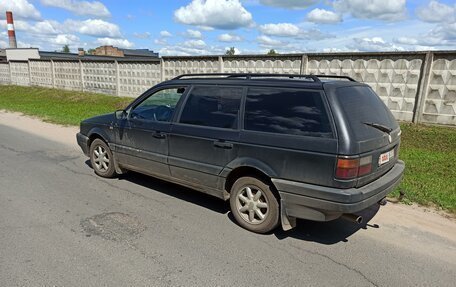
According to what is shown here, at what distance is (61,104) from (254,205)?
15.4 m

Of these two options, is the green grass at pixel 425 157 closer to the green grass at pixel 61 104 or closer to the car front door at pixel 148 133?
the green grass at pixel 61 104

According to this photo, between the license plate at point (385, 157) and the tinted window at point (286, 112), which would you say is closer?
the tinted window at point (286, 112)

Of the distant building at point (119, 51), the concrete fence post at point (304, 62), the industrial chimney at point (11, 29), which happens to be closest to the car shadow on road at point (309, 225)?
the concrete fence post at point (304, 62)

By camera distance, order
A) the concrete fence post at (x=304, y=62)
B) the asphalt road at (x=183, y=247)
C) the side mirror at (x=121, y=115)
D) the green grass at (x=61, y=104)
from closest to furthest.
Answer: the asphalt road at (x=183, y=247), the side mirror at (x=121, y=115), the concrete fence post at (x=304, y=62), the green grass at (x=61, y=104)

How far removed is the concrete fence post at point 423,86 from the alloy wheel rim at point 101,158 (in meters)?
7.44

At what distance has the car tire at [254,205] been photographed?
3.52 m

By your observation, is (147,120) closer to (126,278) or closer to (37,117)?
(126,278)

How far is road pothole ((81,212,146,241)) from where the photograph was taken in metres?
3.56

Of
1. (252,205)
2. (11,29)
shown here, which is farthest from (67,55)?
(252,205)

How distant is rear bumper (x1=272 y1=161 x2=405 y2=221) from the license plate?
0.63 ft

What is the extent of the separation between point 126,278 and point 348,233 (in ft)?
7.83

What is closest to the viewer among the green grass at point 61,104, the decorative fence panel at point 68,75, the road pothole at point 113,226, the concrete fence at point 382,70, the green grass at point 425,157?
the road pothole at point 113,226

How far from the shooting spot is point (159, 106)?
4.73m

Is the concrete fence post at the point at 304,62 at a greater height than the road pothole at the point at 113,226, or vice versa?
the concrete fence post at the point at 304,62
